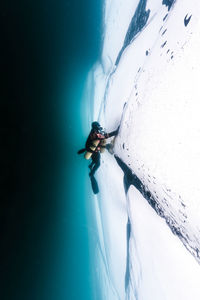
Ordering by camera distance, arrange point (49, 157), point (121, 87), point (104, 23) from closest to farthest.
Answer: point (121, 87) < point (104, 23) < point (49, 157)

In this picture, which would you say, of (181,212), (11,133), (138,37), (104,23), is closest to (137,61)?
(138,37)

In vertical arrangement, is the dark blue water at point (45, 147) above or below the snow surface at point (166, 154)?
above

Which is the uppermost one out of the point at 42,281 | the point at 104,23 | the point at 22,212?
the point at 104,23

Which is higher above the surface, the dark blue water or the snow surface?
the dark blue water

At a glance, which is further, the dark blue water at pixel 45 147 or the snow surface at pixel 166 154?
the dark blue water at pixel 45 147

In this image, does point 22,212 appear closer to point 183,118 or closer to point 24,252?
point 24,252

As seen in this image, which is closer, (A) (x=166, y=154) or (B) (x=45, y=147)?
(A) (x=166, y=154)

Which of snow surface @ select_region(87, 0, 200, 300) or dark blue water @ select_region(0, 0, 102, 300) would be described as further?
dark blue water @ select_region(0, 0, 102, 300)

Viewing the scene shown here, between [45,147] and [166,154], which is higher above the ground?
[45,147]
